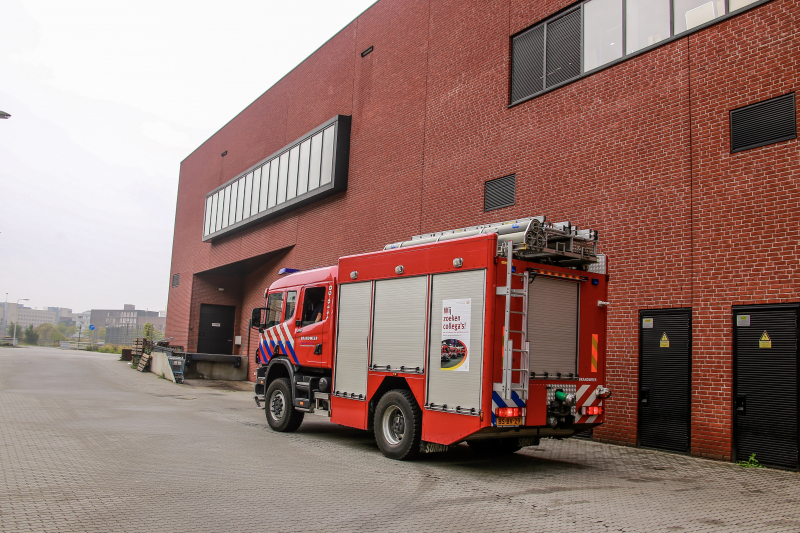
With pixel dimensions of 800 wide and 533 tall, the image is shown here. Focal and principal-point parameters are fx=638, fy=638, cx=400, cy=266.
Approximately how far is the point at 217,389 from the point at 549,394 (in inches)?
670

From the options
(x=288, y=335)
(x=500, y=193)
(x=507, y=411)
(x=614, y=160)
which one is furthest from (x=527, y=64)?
(x=507, y=411)

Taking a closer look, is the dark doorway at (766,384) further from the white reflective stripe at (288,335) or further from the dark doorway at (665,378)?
the white reflective stripe at (288,335)

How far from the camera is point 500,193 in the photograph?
50.4 ft

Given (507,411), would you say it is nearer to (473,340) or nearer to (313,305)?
(473,340)

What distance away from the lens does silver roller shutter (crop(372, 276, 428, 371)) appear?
30.1ft

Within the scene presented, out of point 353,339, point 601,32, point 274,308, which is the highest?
point 601,32

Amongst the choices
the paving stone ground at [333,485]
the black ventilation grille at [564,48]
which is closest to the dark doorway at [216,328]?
the paving stone ground at [333,485]

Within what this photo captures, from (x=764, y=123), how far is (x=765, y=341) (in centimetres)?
349

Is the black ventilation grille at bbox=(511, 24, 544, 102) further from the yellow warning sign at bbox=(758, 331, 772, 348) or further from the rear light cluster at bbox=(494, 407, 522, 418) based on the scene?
the rear light cluster at bbox=(494, 407, 522, 418)

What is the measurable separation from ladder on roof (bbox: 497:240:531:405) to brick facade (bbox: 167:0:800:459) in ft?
14.0

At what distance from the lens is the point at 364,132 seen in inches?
835

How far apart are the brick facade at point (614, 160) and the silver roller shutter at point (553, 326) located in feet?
10.4

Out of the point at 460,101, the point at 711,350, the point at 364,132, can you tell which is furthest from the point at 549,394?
the point at 364,132

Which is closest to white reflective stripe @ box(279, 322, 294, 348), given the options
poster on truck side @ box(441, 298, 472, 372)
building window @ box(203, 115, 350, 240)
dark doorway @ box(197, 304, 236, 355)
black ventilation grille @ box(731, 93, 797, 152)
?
poster on truck side @ box(441, 298, 472, 372)
